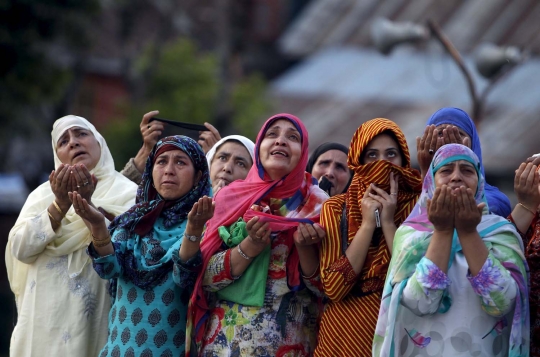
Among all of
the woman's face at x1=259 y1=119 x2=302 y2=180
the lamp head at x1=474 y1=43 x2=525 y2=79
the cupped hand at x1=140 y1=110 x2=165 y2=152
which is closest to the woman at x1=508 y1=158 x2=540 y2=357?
the woman's face at x1=259 y1=119 x2=302 y2=180

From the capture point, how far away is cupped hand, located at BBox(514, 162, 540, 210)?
520 centimetres

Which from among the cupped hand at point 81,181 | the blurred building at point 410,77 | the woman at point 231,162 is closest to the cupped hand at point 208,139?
the woman at point 231,162

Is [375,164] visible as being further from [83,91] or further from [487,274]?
[83,91]

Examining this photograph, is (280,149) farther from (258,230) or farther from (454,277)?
(454,277)

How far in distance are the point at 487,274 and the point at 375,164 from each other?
0.93 metres

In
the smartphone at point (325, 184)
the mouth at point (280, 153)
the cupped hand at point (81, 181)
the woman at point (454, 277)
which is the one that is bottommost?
the woman at point (454, 277)

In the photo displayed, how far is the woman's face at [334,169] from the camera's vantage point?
654 centimetres

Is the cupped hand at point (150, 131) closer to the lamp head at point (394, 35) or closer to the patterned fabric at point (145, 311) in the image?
the patterned fabric at point (145, 311)

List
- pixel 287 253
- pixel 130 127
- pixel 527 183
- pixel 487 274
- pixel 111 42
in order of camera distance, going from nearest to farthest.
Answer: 1. pixel 487 274
2. pixel 527 183
3. pixel 287 253
4. pixel 130 127
5. pixel 111 42

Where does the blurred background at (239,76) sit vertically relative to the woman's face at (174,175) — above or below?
above

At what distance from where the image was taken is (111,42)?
26.9 m

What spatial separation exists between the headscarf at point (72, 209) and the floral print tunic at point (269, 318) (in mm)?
947

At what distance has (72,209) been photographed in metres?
6.29

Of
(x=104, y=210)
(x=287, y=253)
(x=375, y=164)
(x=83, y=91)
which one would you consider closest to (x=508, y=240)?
(x=375, y=164)
